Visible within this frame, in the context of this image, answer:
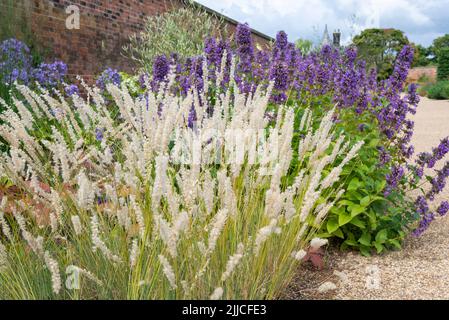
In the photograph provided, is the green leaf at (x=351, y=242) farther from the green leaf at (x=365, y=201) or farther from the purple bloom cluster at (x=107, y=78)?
the purple bloom cluster at (x=107, y=78)

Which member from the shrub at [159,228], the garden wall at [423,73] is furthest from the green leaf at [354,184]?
the garden wall at [423,73]

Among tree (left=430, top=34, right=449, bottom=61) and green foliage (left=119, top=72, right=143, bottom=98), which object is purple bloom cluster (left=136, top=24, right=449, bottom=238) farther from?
tree (left=430, top=34, right=449, bottom=61)

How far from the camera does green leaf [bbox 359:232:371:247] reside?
3232 millimetres

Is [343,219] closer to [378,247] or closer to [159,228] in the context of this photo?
[378,247]

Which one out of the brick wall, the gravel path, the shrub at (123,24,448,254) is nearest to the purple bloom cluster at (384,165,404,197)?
the shrub at (123,24,448,254)

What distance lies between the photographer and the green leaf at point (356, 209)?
306 cm

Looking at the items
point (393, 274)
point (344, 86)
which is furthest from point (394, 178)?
point (344, 86)

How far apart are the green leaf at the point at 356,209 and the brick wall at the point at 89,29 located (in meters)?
7.37

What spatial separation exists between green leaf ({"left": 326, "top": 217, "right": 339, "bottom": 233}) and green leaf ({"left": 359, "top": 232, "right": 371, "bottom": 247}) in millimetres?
204

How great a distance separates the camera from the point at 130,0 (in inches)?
453

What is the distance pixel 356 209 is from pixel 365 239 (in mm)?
288
